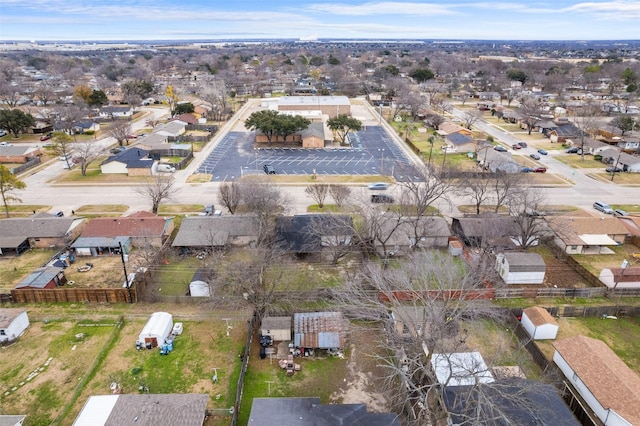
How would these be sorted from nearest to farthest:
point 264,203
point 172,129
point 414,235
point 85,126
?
point 414,235 < point 264,203 < point 172,129 < point 85,126

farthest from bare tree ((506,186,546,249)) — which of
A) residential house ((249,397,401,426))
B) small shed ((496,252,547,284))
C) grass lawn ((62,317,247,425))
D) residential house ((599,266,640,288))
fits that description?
grass lawn ((62,317,247,425))

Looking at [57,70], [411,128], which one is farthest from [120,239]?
[57,70]

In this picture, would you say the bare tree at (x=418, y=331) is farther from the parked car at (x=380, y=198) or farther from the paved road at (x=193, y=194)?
the paved road at (x=193, y=194)

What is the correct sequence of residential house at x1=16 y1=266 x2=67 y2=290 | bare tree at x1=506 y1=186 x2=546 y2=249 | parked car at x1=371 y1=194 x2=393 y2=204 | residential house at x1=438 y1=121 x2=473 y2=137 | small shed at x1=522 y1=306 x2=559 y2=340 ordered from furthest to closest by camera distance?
1. residential house at x1=438 y1=121 x2=473 y2=137
2. parked car at x1=371 y1=194 x2=393 y2=204
3. bare tree at x1=506 y1=186 x2=546 y2=249
4. residential house at x1=16 y1=266 x2=67 y2=290
5. small shed at x1=522 y1=306 x2=559 y2=340

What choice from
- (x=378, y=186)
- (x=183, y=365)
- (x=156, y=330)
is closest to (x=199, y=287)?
(x=156, y=330)

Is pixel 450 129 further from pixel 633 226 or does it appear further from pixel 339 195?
pixel 339 195

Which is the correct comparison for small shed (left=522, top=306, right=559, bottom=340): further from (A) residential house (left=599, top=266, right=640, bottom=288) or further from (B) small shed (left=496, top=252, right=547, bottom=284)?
(A) residential house (left=599, top=266, right=640, bottom=288)

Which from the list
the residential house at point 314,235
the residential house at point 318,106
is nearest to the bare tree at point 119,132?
the residential house at point 318,106
